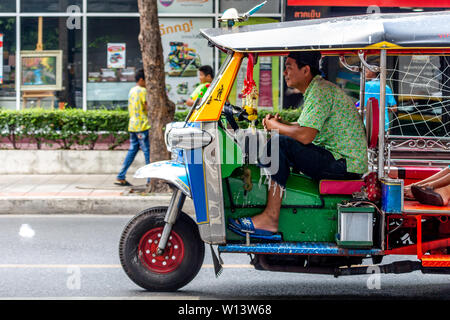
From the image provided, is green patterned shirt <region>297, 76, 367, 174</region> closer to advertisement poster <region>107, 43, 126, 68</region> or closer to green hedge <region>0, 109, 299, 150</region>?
green hedge <region>0, 109, 299, 150</region>

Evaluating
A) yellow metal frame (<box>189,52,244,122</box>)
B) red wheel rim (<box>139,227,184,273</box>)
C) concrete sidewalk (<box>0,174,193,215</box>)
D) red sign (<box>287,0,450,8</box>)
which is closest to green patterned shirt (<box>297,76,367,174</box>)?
yellow metal frame (<box>189,52,244,122</box>)

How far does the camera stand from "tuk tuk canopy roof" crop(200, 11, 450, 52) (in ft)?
16.1

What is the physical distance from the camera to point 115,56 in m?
14.7

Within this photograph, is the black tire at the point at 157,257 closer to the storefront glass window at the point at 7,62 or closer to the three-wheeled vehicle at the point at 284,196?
the three-wheeled vehicle at the point at 284,196

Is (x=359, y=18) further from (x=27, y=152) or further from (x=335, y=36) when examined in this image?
(x=27, y=152)

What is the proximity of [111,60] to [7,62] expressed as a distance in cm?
222

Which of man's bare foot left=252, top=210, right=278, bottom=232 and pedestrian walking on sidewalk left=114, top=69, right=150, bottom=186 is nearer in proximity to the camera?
man's bare foot left=252, top=210, right=278, bottom=232

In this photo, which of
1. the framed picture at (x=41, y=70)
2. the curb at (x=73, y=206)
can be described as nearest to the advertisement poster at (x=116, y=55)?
the framed picture at (x=41, y=70)

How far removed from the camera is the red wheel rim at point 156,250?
550 centimetres

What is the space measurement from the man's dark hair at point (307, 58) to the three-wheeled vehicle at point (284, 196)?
0.22 metres

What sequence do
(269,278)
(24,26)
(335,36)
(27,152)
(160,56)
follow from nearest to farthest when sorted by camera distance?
(335,36) < (269,278) < (160,56) < (27,152) < (24,26)

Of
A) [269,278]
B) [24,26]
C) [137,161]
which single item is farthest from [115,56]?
[269,278]
